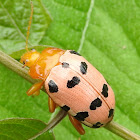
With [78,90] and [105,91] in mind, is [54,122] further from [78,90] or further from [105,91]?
[105,91]

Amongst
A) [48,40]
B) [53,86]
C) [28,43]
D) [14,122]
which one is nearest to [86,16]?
[48,40]

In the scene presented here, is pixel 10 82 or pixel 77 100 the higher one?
pixel 77 100

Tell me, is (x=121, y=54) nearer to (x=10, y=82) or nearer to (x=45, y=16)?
(x=45, y=16)

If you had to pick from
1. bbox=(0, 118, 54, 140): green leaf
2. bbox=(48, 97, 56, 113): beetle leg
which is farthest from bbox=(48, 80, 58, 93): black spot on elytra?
bbox=(0, 118, 54, 140): green leaf

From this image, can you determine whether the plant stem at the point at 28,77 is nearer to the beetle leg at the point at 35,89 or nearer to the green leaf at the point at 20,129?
the green leaf at the point at 20,129

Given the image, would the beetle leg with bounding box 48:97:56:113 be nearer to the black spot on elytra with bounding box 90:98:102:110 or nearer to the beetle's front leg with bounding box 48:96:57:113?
the beetle's front leg with bounding box 48:96:57:113
